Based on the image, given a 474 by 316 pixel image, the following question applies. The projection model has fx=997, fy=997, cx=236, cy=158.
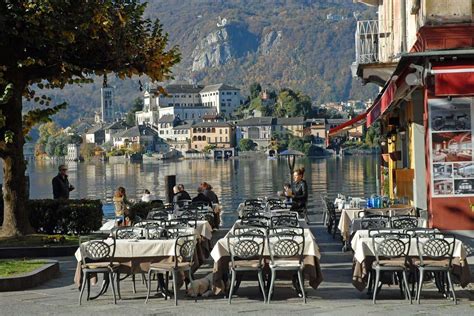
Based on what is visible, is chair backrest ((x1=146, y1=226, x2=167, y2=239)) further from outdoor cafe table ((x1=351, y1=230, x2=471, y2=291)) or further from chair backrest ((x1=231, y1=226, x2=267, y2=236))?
outdoor cafe table ((x1=351, y1=230, x2=471, y2=291))

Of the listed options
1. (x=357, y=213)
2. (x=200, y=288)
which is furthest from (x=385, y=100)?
(x=200, y=288)

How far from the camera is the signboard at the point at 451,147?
19297mm

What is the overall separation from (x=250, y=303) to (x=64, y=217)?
10.5 metres

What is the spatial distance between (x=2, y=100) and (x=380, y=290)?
378 inches

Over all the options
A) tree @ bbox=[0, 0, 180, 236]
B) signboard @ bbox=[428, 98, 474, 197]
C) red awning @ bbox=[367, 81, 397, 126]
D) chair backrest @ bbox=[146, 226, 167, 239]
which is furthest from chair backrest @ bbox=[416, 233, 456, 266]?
tree @ bbox=[0, 0, 180, 236]

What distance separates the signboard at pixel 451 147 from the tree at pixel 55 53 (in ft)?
19.9

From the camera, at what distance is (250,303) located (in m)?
Result: 13.1

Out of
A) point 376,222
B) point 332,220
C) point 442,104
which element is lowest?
point 332,220

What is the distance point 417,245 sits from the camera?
42.8 ft

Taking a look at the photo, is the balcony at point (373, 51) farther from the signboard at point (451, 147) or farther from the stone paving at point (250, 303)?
the stone paving at point (250, 303)

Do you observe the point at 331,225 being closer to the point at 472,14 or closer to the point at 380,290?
the point at 472,14

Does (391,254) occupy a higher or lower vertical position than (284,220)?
lower

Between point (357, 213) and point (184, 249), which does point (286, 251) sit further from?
point (357, 213)

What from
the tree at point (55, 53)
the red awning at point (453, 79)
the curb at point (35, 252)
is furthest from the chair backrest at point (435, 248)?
the tree at point (55, 53)
